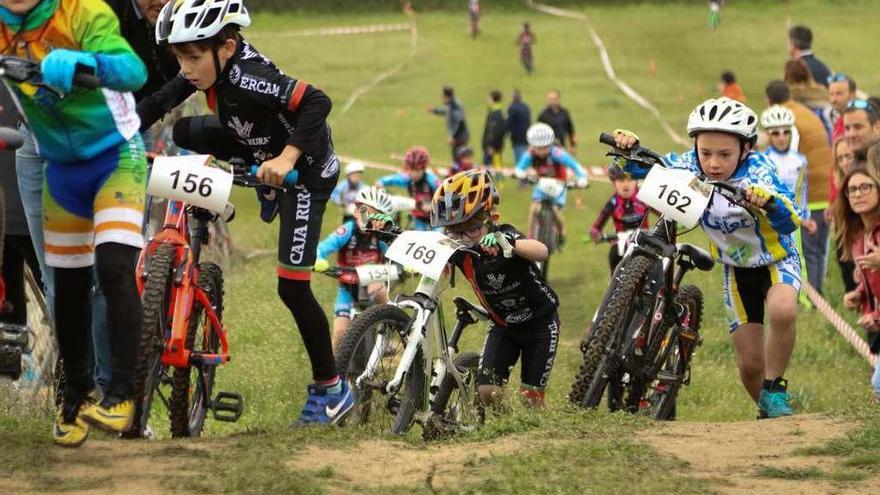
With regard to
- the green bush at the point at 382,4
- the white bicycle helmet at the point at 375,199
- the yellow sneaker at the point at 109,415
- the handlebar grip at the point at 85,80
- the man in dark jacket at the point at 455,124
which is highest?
the green bush at the point at 382,4

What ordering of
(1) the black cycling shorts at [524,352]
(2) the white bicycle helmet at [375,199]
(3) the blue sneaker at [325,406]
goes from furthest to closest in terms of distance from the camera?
(2) the white bicycle helmet at [375,199] < (1) the black cycling shorts at [524,352] < (3) the blue sneaker at [325,406]

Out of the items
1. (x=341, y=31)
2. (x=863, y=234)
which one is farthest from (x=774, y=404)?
(x=341, y=31)

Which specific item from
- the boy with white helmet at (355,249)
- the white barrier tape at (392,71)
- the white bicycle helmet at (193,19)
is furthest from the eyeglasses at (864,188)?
the white barrier tape at (392,71)

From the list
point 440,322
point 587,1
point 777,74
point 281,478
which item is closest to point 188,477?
point 281,478

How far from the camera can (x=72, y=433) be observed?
6.85m

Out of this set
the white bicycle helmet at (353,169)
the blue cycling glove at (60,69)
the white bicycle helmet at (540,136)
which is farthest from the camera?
the white bicycle helmet at (540,136)

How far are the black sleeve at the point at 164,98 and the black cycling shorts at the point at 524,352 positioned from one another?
2593 mm

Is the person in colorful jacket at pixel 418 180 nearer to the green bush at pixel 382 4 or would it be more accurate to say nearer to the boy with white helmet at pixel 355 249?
the boy with white helmet at pixel 355 249

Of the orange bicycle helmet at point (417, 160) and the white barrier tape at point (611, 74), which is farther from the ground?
the white barrier tape at point (611, 74)

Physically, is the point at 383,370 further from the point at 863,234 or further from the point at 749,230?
the point at 863,234

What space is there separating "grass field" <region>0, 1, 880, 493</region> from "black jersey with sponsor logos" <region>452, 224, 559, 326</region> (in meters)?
0.85

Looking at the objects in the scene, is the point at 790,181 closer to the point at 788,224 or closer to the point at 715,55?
the point at 788,224

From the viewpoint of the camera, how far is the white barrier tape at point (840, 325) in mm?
14297

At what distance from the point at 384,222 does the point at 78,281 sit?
235 cm
